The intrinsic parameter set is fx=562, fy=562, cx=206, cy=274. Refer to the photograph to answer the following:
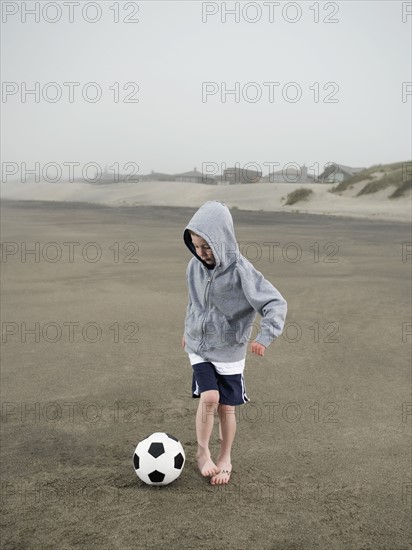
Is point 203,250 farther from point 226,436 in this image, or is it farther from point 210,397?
point 226,436

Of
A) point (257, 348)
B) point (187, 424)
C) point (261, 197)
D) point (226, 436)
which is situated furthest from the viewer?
point (261, 197)

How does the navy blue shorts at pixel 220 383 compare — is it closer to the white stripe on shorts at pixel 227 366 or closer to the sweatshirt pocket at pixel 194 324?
the white stripe on shorts at pixel 227 366

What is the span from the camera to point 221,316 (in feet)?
11.2

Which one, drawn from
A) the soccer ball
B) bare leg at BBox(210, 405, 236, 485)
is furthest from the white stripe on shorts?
the soccer ball

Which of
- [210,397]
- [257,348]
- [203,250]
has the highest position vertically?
[203,250]

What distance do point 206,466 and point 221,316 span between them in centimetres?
96

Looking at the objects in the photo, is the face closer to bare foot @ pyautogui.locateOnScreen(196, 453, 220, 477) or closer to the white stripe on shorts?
the white stripe on shorts

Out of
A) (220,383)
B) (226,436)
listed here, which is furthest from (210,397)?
(226,436)

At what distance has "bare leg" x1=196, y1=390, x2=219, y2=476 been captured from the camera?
3398 mm

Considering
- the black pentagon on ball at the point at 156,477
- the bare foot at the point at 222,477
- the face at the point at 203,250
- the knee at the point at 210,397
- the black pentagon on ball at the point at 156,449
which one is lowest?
the bare foot at the point at 222,477

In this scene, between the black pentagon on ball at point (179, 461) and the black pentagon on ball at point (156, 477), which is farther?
the black pentagon on ball at point (179, 461)

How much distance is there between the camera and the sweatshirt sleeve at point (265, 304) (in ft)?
10.6

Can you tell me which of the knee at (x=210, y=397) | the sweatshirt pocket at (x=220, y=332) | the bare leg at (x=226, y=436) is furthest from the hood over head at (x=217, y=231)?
the bare leg at (x=226, y=436)

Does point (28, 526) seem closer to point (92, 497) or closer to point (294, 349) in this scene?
point (92, 497)
